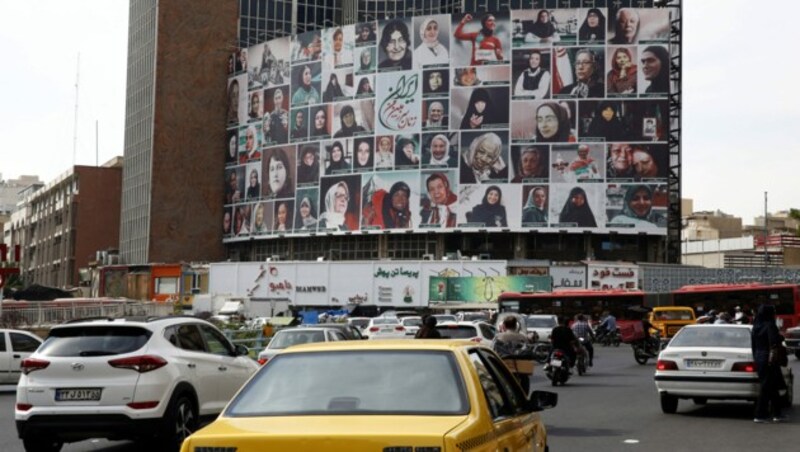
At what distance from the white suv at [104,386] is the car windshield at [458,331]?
13.6 m

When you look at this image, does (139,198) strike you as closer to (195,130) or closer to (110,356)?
(195,130)

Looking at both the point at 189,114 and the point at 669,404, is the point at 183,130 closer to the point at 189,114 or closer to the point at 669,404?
the point at 189,114

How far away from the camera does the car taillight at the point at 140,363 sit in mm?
11398

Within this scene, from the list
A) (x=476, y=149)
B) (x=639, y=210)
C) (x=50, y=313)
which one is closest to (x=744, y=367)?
(x=50, y=313)

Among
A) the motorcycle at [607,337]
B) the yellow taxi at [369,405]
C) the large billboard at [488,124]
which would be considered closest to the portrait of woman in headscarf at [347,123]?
the large billboard at [488,124]

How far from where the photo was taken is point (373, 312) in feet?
277

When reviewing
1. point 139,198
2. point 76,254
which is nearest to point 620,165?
point 139,198

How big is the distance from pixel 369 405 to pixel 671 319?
46060mm

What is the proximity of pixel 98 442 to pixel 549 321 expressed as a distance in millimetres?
34109

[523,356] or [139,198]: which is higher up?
[139,198]

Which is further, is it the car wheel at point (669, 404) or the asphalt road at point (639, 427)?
the car wheel at point (669, 404)

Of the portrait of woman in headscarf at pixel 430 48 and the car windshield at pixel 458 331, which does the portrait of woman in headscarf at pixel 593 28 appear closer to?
the portrait of woman in headscarf at pixel 430 48

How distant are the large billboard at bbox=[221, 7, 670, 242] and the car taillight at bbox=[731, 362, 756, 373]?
228ft

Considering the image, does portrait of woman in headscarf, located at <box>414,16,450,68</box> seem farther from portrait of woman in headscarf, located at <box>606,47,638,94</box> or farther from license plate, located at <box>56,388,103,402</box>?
license plate, located at <box>56,388,103,402</box>
